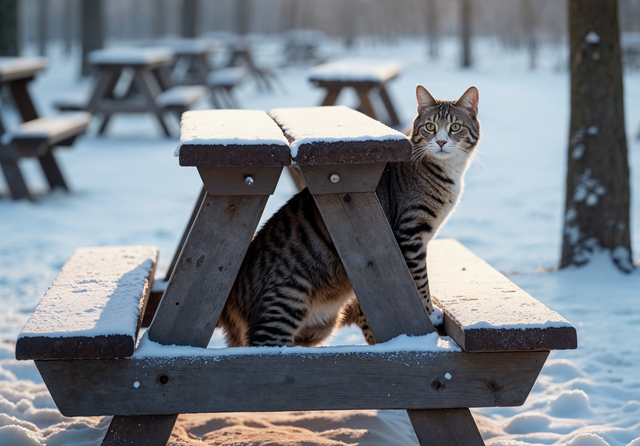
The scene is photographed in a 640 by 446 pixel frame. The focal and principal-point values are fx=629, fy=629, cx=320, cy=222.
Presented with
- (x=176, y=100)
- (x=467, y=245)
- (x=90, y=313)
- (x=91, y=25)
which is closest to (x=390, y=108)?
(x=467, y=245)

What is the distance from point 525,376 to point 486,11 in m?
47.1

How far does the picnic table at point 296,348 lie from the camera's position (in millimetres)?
2041

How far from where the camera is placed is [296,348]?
2.16 metres

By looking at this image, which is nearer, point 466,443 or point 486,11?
point 466,443

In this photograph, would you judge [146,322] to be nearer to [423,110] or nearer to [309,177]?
[309,177]

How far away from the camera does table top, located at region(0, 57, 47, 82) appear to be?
630 centimetres

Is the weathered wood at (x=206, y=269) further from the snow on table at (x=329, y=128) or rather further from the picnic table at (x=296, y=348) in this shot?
the snow on table at (x=329, y=128)

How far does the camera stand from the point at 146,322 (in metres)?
3.20

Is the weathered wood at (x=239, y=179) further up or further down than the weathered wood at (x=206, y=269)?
further up

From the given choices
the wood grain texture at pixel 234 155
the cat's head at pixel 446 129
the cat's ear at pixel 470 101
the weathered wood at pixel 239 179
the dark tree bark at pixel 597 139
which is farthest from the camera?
the dark tree bark at pixel 597 139

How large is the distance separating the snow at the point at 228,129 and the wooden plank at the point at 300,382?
0.71 meters

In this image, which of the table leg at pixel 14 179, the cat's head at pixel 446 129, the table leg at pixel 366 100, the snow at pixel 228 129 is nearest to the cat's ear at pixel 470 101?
the cat's head at pixel 446 129

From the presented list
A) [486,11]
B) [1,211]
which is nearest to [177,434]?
[1,211]

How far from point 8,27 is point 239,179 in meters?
10.3
